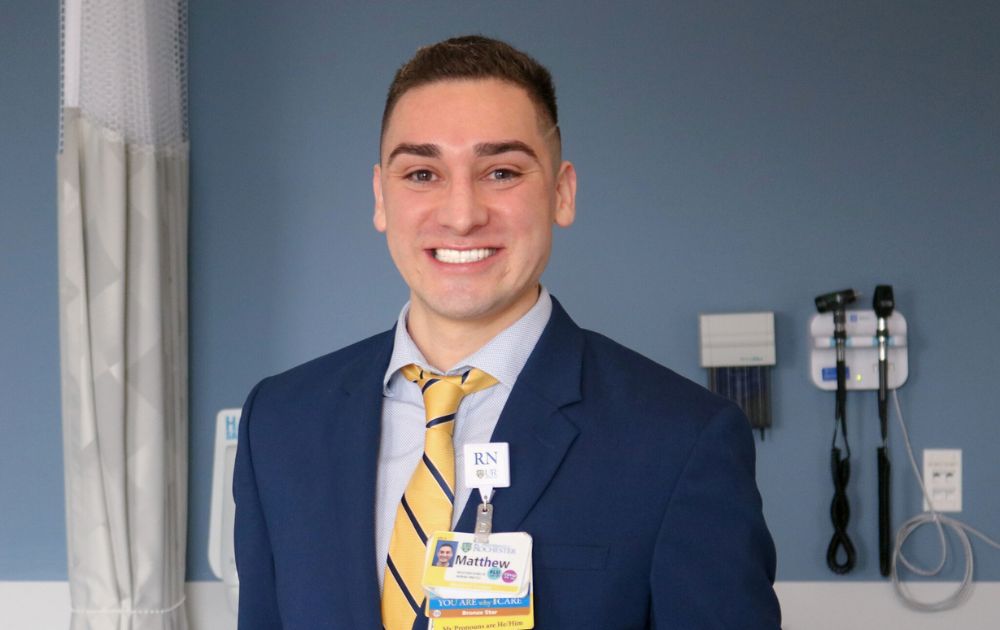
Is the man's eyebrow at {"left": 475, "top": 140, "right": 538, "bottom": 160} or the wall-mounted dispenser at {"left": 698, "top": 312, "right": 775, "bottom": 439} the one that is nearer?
the man's eyebrow at {"left": 475, "top": 140, "right": 538, "bottom": 160}

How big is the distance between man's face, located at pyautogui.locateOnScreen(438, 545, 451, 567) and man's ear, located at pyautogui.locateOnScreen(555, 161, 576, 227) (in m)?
0.45

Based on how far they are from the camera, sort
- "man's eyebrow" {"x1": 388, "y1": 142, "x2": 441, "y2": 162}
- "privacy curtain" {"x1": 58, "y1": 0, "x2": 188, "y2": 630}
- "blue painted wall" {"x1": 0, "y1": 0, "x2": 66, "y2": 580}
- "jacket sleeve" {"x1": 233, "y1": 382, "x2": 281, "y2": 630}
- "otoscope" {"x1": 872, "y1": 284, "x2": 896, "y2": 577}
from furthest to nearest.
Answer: "blue painted wall" {"x1": 0, "y1": 0, "x2": 66, "y2": 580} → "otoscope" {"x1": 872, "y1": 284, "x2": 896, "y2": 577} → "privacy curtain" {"x1": 58, "y1": 0, "x2": 188, "y2": 630} → "jacket sleeve" {"x1": 233, "y1": 382, "x2": 281, "y2": 630} → "man's eyebrow" {"x1": 388, "y1": 142, "x2": 441, "y2": 162}

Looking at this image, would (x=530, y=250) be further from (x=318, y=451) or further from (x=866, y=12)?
(x=866, y=12)

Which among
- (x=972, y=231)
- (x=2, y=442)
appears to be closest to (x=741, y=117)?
(x=972, y=231)

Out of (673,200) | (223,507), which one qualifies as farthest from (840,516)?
(223,507)

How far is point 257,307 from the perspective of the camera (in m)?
2.89

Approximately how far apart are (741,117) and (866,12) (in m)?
0.42

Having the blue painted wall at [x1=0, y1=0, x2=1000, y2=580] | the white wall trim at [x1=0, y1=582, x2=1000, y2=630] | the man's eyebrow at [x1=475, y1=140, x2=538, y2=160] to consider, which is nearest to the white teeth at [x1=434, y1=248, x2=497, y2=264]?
the man's eyebrow at [x1=475, y1=140, x2=538, y2=160]

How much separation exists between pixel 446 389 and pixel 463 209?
24cm

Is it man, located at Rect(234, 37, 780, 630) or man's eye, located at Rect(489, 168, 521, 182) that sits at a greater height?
man's eye, located at Rect(489, 168, 521, 182)

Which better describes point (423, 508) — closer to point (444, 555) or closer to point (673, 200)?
point (444, 555)

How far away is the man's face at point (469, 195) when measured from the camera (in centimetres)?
131

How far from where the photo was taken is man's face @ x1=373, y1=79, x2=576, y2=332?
4.28ft

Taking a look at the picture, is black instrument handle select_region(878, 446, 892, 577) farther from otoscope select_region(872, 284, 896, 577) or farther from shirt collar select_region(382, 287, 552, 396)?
shirt collar select_region(382, 287, 552, 396)
